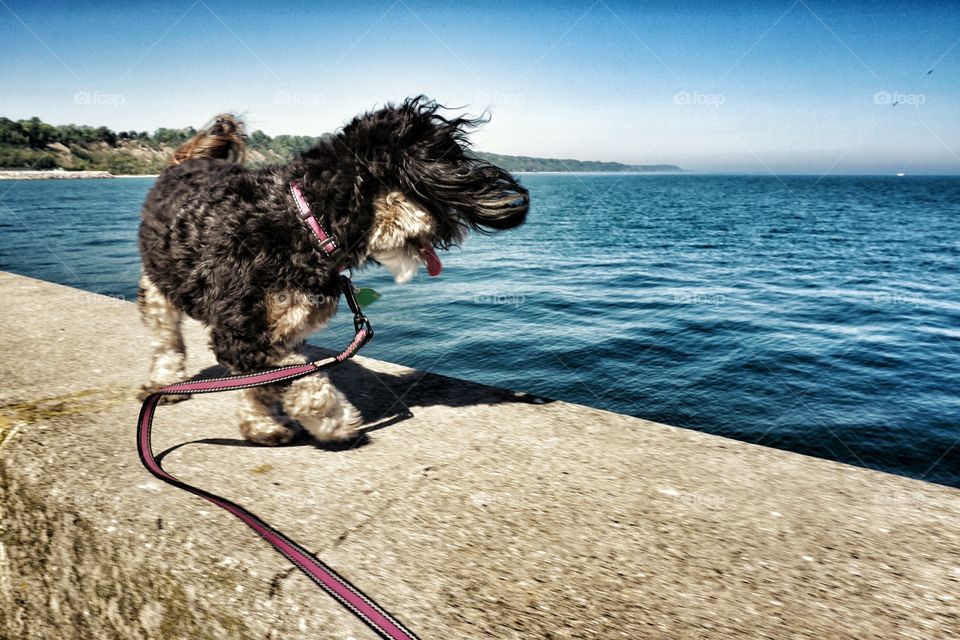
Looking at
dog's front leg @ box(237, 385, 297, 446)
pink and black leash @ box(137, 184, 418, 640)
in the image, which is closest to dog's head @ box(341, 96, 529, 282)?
pink and black leash @ box(137, 184, 418, 640)

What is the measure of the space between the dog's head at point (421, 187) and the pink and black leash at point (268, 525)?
400 millimetres

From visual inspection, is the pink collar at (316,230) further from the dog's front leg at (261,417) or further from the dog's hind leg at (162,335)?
the dog's hind leg at (162,335)

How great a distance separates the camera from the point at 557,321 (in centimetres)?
1162

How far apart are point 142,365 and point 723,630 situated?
4.26 m

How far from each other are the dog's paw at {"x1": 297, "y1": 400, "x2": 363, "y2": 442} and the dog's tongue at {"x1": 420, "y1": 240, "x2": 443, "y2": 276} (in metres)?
1.03

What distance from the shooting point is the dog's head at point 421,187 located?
3.49 meters

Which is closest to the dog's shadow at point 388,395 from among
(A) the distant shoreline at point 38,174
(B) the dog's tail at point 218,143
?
(B) the dog's tail at point 218,143

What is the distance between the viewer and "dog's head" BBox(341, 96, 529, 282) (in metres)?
3.49

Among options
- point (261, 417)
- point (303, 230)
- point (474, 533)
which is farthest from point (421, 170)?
point (474, 533)

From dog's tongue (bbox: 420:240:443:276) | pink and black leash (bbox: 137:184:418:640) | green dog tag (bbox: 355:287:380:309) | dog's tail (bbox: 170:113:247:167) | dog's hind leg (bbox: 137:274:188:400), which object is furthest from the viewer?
dog's tail (bbox: 170:113:247:167)

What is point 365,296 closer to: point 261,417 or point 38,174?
point 261,417

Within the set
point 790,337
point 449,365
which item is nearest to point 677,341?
point 790,337

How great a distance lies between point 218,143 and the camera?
15.6 feet

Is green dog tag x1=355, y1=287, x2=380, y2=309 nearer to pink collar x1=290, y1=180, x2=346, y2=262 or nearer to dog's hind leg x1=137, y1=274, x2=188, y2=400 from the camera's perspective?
pink collar x1=290, y1=180, x2=346, y2=262
